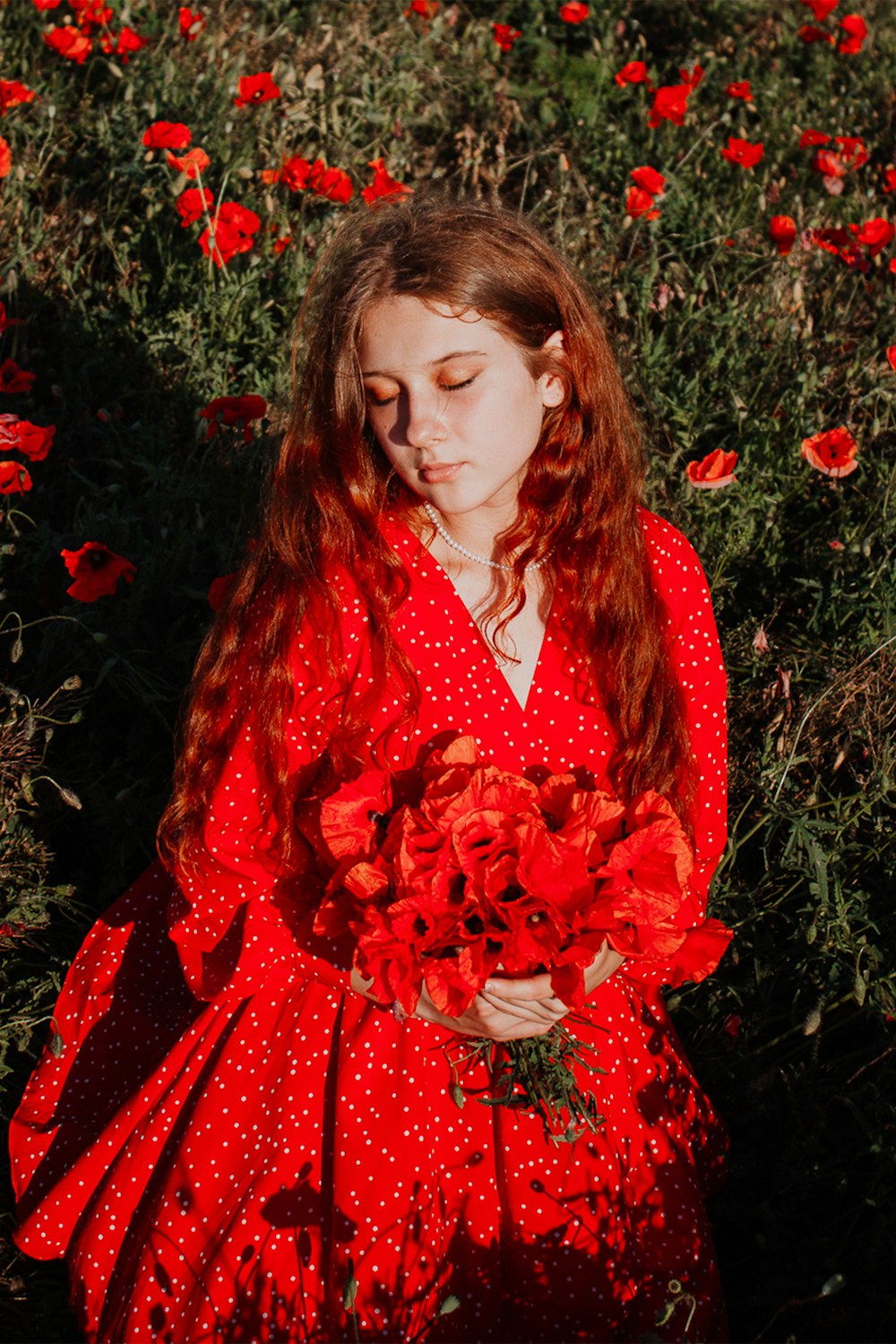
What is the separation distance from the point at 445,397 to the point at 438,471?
0.38 feet

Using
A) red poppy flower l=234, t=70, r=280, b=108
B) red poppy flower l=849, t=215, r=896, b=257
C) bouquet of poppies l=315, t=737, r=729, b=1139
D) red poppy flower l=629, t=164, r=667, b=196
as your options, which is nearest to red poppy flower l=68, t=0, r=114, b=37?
Result: red poppy flower l=234, t=70, r=280, b=108

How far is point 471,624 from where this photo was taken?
2035mm

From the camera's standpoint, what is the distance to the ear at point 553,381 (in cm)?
204

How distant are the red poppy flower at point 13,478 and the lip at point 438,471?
107 centimetres

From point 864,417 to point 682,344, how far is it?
0.55 m

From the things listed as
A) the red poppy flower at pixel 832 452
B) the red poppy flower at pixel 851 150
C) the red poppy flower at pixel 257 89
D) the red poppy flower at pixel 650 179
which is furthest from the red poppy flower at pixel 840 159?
the red poppy flower at pixel 257 89

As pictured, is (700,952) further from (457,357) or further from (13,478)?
(13,478)

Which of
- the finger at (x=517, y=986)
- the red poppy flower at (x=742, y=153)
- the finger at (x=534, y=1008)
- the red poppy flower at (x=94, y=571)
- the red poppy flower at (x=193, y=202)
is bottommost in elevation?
the finger at (x=534, y=1008)

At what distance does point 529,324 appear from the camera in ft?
6.45

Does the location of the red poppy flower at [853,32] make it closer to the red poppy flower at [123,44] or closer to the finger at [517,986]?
the red poppy flower at [123,44]

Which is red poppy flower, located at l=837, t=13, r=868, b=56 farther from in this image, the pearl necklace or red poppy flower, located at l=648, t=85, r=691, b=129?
the pearl necklace

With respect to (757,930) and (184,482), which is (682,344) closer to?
(184,482)

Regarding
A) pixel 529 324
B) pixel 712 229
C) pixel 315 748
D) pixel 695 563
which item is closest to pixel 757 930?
pixel 695 563

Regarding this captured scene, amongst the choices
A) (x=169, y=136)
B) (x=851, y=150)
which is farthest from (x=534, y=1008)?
(x=851, y=150)
